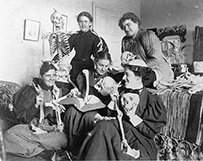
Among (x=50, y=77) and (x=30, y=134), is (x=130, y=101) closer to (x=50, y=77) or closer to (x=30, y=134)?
(x=50, y=77)

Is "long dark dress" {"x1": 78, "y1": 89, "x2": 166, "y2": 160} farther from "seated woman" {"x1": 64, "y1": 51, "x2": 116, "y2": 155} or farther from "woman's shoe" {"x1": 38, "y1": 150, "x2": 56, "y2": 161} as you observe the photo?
"woman's shoe" {"x1": 38, "y1": 150, "x2": 56, "y2": 161}

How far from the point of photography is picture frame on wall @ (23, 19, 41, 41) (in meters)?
1.06

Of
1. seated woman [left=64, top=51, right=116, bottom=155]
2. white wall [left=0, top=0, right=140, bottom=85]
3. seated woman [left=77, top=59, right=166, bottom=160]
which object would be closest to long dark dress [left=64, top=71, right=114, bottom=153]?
seated woman [left=64, top=51, right=116, bottom=155]

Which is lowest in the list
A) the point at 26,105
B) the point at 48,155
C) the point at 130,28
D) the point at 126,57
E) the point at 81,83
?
the point at 48,155

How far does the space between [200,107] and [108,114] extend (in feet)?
1.10

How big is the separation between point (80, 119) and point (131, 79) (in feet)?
0.99

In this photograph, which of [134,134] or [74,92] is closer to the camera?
[134,134]

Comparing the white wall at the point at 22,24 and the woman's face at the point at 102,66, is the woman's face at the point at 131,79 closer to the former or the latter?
the woman's face at the point at 102,66

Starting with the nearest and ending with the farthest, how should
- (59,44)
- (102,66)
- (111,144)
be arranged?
(111,144), (102,66), (59,44)

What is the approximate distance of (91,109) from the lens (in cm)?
101

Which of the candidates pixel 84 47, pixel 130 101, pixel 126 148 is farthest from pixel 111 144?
pixel 84 47

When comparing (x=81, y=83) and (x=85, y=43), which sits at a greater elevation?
(x=85, y=43)

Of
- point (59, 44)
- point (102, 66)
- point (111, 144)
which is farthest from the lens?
point (59, 44)

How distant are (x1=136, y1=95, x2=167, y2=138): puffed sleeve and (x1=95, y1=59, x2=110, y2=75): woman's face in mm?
212
